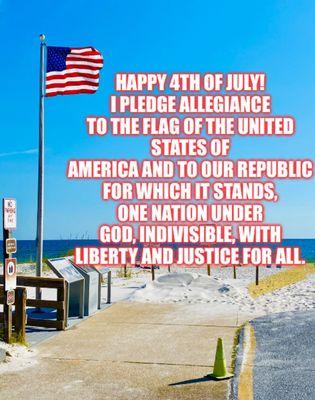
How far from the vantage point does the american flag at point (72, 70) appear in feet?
44.0

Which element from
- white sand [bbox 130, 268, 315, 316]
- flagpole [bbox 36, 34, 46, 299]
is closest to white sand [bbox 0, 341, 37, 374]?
flagpole [bbox 36, 34, 46, 299]

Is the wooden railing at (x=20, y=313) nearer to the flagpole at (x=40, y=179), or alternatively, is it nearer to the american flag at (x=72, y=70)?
the flagpole at (x=40, y=179)

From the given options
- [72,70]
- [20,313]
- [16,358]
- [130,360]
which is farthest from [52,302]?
[72,70]

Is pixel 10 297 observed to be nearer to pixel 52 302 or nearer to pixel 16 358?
pixel 16 358

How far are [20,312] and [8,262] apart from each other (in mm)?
1070

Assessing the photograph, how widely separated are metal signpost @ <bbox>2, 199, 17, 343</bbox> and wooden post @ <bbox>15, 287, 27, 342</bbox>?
249 mm

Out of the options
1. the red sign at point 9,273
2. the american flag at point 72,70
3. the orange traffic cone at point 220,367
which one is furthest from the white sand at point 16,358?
the american flag at point 72,70

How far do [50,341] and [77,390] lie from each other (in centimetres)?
290

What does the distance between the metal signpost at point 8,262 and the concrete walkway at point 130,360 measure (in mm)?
738

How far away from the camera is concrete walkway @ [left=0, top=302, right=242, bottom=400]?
6.66m

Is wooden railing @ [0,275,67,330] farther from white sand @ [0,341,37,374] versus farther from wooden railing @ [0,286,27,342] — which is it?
white sand @ [0,341,37,374]

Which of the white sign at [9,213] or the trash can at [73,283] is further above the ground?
the white sign at [9,213]

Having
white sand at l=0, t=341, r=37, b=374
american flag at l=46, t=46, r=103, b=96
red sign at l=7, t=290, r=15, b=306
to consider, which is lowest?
white sand at l=0, t=341, r=37, b=374

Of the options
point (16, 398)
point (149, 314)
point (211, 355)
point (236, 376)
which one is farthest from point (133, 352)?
point (149, 314)
